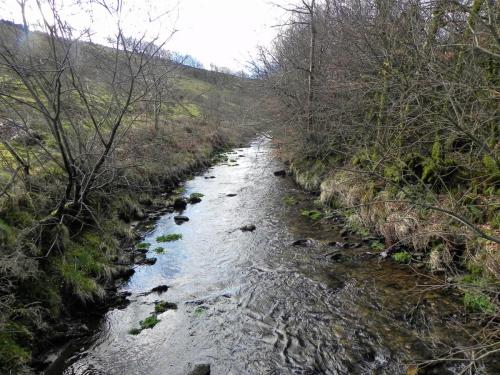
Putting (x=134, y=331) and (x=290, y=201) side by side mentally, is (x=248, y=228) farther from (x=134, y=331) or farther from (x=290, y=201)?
(x=134, y=331)

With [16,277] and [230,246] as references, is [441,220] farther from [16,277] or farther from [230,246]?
[16,277]

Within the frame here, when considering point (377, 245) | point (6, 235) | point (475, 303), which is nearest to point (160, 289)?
point (6, 235)

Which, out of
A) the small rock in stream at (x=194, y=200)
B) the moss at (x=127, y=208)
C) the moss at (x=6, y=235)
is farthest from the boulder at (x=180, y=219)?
the moss at (x=6, y=235)

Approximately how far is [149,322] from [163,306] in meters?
0.63

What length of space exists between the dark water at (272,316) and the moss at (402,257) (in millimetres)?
367

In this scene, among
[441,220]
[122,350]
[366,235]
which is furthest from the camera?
[366,235]

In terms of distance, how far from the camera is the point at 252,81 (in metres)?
26.2

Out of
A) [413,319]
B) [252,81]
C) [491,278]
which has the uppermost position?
[252,81]

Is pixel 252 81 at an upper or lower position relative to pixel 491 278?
upper

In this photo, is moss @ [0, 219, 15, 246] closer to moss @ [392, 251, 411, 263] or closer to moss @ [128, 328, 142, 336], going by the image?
moss @ [128, 328, 142, 336]

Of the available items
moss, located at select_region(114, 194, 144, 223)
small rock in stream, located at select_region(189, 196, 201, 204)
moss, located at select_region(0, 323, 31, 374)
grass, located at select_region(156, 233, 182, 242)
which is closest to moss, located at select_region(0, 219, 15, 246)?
moss, located at select_region(0, 323, 31, 374)

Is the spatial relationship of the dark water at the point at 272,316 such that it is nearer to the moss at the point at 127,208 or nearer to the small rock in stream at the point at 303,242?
the small rock in stream at the point at 303,242

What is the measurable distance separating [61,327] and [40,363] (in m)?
0.98

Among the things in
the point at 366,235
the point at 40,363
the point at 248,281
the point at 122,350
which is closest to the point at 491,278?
the point at 366,235
